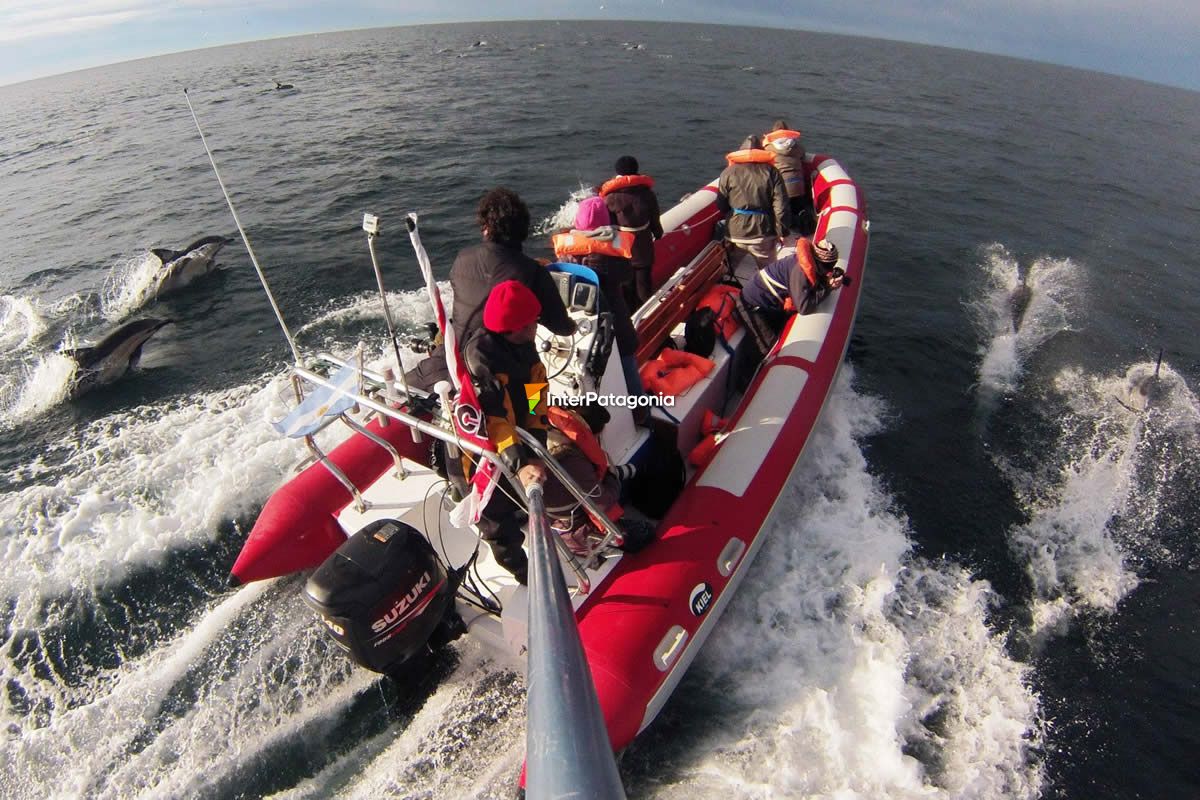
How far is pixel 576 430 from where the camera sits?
10.2 ft

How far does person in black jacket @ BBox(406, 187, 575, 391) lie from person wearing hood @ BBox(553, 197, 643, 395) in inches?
34.4

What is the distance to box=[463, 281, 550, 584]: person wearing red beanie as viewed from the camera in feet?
7.66

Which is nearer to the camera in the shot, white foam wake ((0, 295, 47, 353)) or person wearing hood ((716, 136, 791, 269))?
person wearing hood ((716, 136, 791, 269))

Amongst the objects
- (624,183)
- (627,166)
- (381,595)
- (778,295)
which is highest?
(627,166)

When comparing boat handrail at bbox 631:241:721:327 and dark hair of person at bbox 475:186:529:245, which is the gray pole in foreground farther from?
boat handrail at bbox 631:241:721:327

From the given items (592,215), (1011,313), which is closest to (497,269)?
(592,215)

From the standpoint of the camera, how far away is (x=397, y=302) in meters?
7.84

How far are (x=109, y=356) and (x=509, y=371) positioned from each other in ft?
22.3

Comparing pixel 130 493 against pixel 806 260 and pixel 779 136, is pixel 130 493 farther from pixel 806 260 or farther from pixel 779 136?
pixel 779 136

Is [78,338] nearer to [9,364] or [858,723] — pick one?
[9,364]

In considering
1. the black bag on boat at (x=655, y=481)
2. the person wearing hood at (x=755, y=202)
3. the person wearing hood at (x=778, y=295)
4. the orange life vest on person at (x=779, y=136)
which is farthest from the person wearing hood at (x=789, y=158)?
the black bag on boat at (x=655, y=481)

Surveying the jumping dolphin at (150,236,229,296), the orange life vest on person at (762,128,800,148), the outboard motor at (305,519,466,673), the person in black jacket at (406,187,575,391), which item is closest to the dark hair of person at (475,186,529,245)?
the person in black jacket at (406,187,575,391)

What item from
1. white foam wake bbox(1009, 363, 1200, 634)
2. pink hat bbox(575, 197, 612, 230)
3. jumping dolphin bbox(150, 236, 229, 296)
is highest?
pink hat bbox(575, 197, 612, 230)

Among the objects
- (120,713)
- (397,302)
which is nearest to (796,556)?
(120,713)
